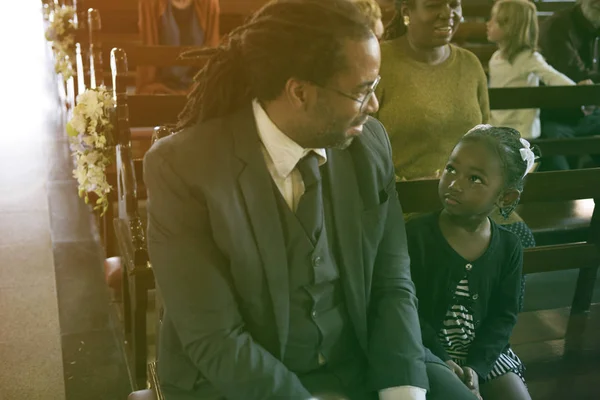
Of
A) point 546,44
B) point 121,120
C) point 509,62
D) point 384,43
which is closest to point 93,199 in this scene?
point 121,120

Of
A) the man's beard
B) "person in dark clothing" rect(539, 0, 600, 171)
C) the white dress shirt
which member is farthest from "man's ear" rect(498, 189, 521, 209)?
the man's beard

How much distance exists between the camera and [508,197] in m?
2.09

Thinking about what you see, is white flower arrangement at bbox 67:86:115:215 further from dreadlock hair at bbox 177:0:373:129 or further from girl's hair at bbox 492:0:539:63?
girl's hair at bbox 492:0:539:63

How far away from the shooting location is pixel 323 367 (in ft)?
5.61

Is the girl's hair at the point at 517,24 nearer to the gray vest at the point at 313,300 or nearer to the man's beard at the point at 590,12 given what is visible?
the man's beard at the point at 590,12

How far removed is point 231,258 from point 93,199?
11.0ft

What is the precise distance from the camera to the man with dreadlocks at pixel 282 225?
4.95 feet

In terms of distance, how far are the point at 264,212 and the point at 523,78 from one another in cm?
371

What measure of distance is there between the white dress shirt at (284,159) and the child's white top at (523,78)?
3485mm

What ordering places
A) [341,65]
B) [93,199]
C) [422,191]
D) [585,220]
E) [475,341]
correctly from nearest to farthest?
[341,65], [475,341], [422,191], [93,199], [585,220]

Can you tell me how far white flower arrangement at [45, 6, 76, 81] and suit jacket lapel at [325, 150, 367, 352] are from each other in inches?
169

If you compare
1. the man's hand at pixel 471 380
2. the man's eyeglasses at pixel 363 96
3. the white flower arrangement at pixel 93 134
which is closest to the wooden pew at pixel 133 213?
the white flower arrangement at pixel 93 134

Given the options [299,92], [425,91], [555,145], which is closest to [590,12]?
[555,145]

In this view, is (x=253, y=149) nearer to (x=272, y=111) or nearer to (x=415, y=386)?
(x=272, y=111)
